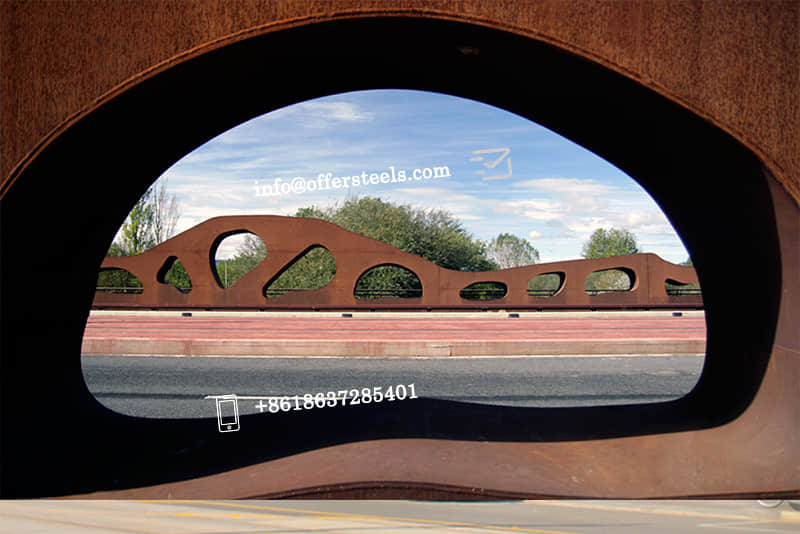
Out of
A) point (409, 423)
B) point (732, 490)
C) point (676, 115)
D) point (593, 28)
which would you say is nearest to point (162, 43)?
point (593, 28)

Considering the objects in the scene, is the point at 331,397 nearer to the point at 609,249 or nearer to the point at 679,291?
the point at 679,291

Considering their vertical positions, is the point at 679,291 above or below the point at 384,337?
above

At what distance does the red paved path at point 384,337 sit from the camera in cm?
1048

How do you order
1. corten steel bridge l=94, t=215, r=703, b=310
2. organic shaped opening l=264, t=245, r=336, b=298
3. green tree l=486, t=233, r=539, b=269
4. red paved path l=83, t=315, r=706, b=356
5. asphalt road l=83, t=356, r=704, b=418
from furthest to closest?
green tree l=486, t=233, r=539, b=269
organic shaped opening l=264, t=245, r=336, b=298
corten steel bridge l=94, t=215, r=703, b=310
red paved path l=83, t=315, r=706, b=356
asphalt road l=83, t=356, r=704, b=418

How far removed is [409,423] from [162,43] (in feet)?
8.87

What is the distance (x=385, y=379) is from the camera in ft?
26.6

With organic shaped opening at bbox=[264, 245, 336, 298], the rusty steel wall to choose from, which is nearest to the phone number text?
the rusty steel wall

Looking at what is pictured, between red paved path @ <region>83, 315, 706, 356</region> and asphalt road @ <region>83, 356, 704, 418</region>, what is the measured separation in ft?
1.44

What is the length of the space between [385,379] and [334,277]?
11866 millimetres

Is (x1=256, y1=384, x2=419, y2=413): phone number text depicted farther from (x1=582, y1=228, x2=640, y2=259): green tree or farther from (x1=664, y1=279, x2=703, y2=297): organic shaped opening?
(x1=582, y1=228, x2=640, y2=259): green tree

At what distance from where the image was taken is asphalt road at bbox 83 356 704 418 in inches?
263

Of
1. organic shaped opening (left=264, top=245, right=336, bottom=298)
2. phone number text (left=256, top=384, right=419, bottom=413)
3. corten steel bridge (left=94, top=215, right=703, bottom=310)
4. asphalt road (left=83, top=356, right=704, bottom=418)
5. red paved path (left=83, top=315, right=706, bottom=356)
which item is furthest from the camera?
organic shaped opening (left=264, top=245, right=336, bottom=298)

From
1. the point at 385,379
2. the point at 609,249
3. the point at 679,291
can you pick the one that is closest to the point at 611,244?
the point at 609,249

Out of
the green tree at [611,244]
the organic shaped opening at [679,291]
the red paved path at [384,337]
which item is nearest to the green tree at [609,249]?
the green tree at [611,244]
